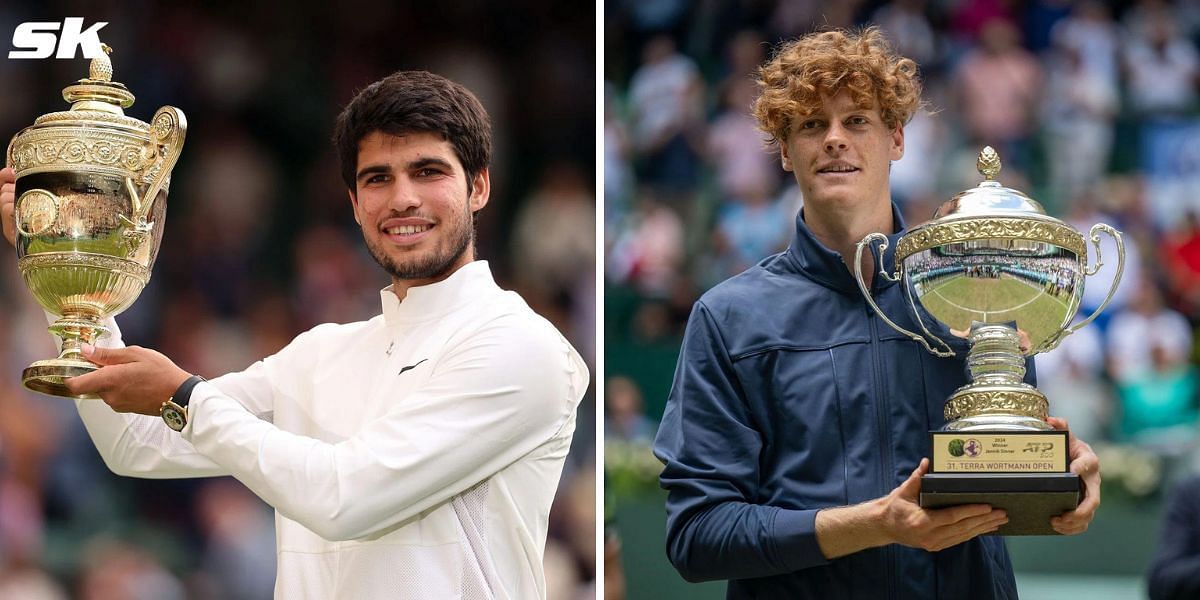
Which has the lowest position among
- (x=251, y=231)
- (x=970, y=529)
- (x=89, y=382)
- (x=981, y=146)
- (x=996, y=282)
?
(x=970, y=529)

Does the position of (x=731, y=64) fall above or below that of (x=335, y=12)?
above

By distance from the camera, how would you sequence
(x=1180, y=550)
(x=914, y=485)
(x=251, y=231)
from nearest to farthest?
(x=914, y=485) < (x=1180, y=550) < (x=251, y=231)

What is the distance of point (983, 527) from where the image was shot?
82.4 inches

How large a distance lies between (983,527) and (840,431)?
0.26m

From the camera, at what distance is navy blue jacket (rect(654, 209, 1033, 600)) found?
221 cm

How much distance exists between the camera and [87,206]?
2588 millimetres

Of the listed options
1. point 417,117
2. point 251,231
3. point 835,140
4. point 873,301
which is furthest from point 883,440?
point 251,231

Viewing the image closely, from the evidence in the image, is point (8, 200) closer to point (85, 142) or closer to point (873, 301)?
point (85, 142)

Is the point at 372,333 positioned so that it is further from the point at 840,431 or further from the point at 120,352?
the point at 840,431

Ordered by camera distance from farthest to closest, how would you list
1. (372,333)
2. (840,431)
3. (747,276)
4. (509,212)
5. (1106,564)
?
(1106,564) → (509,212) → (372,333) → (747,276) → (840,431)

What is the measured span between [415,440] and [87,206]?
2.21 feet

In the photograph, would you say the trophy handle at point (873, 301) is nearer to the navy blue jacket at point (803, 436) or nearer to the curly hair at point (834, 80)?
the navy blue jacket at point (803, 436)

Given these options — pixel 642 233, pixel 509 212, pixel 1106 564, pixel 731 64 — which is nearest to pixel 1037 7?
pixel 731 64
